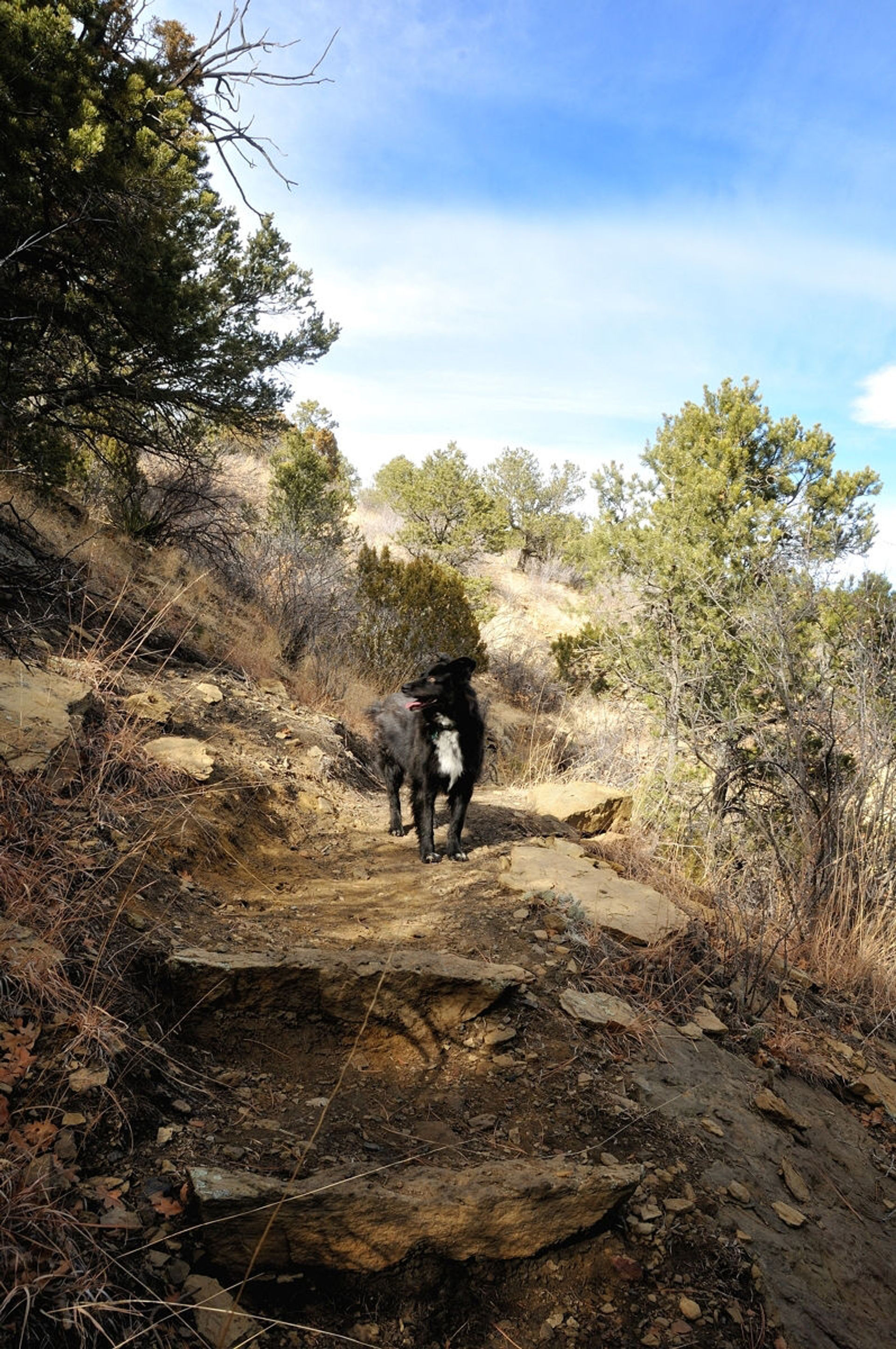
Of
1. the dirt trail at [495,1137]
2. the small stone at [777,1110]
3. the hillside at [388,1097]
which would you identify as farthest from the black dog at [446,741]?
the small stone at [777,1110]

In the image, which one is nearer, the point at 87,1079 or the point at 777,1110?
the point at 87,1079

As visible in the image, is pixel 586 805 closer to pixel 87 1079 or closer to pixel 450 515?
pixel 87 1079

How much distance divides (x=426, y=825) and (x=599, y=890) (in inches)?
52.9

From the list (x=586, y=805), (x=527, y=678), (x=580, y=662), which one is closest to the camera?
(x=586, y=805)

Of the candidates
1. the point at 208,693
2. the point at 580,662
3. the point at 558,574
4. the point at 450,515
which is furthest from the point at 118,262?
the point at 558,574

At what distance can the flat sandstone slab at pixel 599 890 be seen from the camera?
13.2 feet

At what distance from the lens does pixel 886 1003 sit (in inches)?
182

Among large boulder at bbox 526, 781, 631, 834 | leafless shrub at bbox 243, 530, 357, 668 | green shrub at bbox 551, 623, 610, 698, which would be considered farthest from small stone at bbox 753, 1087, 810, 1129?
green shrub at bbox 551, 623, 610, 698

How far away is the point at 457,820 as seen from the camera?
17.5ft

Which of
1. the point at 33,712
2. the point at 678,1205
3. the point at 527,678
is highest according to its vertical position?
the point at 33,712

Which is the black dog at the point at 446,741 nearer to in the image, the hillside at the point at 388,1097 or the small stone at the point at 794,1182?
the hillside at the point at 388,1097

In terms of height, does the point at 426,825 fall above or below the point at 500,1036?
above

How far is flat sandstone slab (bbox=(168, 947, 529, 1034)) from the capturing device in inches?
107

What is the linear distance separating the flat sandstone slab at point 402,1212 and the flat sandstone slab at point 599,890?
Result: 1703 mm
